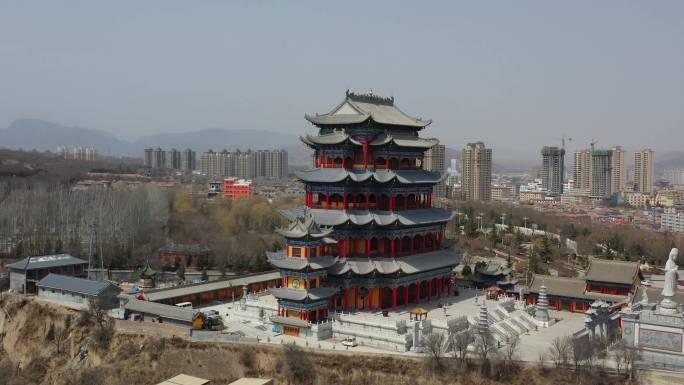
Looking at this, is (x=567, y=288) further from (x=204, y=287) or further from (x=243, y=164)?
(x=243, y=164)

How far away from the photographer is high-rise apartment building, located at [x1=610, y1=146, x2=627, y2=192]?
14850 centimetres

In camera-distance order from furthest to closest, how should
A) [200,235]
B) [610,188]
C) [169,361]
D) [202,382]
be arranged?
[610,188] < [200,235] < [169,361] < [202,382]

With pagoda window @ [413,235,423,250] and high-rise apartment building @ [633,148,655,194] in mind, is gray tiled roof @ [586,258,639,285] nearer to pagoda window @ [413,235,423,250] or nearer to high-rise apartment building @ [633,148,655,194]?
pagoda window @ [413,235,423,250]

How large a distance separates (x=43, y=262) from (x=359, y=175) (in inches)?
849

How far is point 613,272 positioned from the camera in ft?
118

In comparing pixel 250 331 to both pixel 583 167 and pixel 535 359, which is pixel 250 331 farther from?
pixel 583 167

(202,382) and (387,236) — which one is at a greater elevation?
(387,236)

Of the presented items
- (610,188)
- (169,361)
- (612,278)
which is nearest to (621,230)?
(612,278)

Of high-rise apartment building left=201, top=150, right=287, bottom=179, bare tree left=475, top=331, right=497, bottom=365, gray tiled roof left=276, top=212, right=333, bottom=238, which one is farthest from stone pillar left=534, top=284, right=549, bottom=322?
high-rise apartment building left=201, top=150, right=287, bottom=179

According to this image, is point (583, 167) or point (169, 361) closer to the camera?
point (169, 361)

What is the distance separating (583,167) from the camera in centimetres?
15400

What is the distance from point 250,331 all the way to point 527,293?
16.4 meters

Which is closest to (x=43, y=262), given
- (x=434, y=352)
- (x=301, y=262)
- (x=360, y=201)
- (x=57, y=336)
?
(x=57, y=336)

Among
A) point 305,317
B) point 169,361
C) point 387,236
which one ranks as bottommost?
point 169,361
